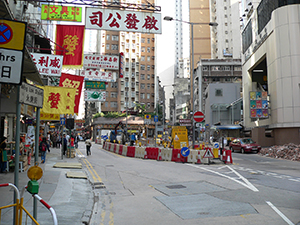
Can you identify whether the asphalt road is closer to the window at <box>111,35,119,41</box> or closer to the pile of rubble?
the pile of rubble

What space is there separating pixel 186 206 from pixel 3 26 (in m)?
5.55

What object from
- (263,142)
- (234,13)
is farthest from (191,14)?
(263,142)

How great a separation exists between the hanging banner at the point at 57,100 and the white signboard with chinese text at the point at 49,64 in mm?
2983

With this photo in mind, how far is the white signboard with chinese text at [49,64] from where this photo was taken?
632 inches

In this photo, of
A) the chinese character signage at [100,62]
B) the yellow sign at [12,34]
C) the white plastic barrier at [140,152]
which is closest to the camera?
the yellow sign at [12,34]

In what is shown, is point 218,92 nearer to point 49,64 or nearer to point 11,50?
point 49,64

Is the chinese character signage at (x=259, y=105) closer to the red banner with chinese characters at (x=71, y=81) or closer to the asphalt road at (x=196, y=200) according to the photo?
the asphalt road at (x=196, y=200)

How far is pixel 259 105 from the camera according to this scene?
31500mm

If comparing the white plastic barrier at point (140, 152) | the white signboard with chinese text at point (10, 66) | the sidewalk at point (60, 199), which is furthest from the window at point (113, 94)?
the white signboard with chinese text at point (10, 66)

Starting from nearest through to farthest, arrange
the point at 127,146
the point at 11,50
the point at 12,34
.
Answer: the point at 11,50
the point at 12,34
the point at 127,146

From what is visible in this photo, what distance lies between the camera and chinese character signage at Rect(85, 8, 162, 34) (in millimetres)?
12652

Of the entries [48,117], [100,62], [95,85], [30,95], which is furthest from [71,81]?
[30,95]

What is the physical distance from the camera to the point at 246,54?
40.9 metres

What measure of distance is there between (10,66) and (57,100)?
28.1 feet
